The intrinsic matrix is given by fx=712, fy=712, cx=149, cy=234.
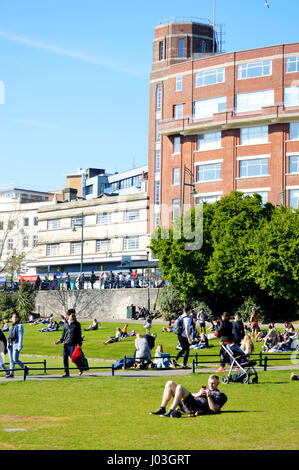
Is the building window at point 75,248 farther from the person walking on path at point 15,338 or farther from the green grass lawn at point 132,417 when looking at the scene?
the green grass lawn at point 132,417

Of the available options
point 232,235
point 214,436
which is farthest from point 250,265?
point 214,436

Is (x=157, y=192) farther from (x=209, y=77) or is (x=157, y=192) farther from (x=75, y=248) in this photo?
(x=75, y=248)

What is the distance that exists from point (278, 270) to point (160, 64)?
3955 centimetres

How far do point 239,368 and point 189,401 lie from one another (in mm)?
6517

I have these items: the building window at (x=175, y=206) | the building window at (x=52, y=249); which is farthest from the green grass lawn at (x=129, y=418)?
the building window at (x=52, y=249)

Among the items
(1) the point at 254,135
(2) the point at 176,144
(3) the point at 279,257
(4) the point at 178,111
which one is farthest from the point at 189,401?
(4) the point at 178,111

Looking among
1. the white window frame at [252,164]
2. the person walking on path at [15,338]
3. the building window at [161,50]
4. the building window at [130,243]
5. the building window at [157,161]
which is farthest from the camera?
the building window at [130,243]

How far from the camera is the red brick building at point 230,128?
61188mm

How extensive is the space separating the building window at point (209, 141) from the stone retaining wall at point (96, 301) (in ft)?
53.4

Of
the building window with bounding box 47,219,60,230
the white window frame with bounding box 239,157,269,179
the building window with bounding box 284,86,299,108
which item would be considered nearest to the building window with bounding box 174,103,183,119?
the white window frame with bounding box 239,157,269,179

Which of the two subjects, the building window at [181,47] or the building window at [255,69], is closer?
the building window at [255,69]

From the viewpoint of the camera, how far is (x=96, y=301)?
200 ft

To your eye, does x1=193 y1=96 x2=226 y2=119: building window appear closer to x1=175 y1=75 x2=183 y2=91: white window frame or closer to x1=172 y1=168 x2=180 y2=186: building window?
x1=175 y1=75 x2=183 y2=91: white window frame
